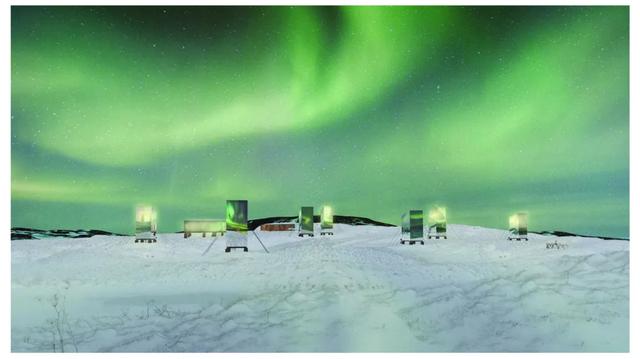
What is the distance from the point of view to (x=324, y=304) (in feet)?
42.2

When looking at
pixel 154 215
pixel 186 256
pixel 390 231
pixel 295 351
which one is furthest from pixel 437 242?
pixel 295 351

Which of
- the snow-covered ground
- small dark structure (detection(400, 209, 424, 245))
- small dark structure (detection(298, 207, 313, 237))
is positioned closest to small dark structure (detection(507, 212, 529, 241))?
small dark structure (detection(400, 209, 424, 245))

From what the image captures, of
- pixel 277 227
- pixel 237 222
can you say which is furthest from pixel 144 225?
pixel 277 227

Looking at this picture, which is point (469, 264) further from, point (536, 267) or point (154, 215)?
point (154, 215)

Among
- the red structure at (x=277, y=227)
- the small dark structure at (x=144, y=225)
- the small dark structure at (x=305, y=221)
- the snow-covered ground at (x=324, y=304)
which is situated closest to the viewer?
the snow-covered ground at (x=324, y=304)

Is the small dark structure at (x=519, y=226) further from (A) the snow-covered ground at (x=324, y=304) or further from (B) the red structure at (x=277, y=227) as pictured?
(B) the red structure at (x=277, y=227)

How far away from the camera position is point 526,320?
39.1ft

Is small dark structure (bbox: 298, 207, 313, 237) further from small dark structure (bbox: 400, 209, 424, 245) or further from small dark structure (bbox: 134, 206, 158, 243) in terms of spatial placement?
small dark structure (bbox: 134, 206, 158, 243)

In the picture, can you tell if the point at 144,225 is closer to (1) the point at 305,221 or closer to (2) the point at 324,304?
(1) the point at 305,221

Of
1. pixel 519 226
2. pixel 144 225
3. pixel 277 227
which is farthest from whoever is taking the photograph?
pixel 277 227

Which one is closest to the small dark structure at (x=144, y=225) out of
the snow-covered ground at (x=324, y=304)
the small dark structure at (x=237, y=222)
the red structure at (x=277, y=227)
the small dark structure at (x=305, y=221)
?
the small dark structure at (x=237, y=222)

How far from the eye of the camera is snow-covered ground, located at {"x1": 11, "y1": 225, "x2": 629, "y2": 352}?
11.1 metres

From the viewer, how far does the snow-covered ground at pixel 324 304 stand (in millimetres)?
11102
